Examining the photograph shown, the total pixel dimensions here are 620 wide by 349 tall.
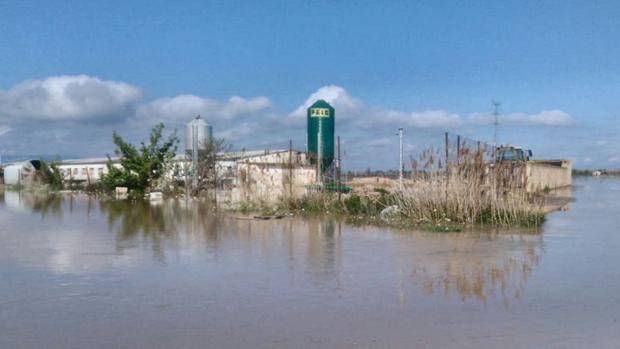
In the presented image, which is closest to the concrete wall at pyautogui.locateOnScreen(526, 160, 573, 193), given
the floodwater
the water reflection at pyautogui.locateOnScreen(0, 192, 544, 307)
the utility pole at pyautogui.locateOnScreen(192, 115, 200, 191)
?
the water reflection at pyautogui.locateOnScreen(0, 192, 544, 307)

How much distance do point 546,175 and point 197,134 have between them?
23465 mm

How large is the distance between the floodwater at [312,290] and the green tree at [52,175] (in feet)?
118

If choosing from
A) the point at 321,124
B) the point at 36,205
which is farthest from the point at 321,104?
the point at 36,205

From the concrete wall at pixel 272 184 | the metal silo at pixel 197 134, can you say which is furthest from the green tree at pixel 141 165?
the concrete wall at pixel 272 184

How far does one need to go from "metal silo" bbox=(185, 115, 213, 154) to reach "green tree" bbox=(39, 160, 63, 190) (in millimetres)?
17524

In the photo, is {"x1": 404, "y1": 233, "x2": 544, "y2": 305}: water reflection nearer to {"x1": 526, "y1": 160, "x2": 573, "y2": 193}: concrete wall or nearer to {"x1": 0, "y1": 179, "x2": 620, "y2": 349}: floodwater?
{"x1": 0, "y1": 179, "x2": 620, "y2": 349}: floodwater

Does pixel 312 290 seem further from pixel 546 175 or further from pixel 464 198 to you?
pixel 546 175

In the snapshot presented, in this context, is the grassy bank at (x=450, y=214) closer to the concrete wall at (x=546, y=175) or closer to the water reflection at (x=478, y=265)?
the water reflection at (x=478, y=265)

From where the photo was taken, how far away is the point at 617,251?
41.2 ft

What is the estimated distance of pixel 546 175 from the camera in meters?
38.2

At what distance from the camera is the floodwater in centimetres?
643

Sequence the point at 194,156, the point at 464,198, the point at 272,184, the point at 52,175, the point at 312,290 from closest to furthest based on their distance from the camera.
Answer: the point at 312,290
the point at 464,198
the point at 272,184
the point at 194,156
the point at 52,175

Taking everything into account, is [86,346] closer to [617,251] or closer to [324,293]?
[324,293]

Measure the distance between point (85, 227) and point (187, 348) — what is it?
44.6 feet
